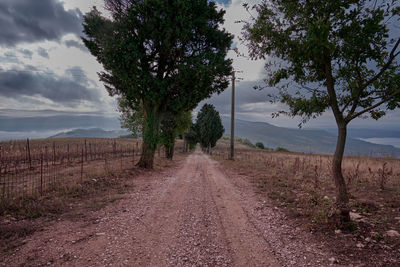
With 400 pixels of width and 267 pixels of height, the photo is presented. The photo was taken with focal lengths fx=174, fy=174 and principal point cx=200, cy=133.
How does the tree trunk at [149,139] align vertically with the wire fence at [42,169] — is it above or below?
above

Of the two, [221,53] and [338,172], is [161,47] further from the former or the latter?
[338,172]

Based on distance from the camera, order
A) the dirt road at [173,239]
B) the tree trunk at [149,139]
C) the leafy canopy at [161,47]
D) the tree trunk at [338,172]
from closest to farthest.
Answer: the dirt road at [173,239] < the tree trunk at [338,172] < the leafy canopy at [161,47] < the tree trunk at [149,139]

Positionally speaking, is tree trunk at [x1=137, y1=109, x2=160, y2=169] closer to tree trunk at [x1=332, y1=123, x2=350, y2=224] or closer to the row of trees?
the row of trees

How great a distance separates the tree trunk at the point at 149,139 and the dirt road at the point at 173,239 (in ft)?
24.0

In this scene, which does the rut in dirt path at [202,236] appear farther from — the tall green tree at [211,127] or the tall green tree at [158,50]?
the tall green tree at [211,127]

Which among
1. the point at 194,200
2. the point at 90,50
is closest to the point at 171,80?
the point at 90,50

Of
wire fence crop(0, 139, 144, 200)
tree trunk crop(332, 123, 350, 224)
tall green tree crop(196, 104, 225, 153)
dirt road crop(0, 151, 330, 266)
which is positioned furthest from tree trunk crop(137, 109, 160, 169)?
tall green tree crop(196, 104, 225, 153)

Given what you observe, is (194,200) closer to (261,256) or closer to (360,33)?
(261,256)

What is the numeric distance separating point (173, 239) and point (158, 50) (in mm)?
12202

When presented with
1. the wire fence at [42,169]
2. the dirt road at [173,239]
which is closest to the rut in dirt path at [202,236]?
the dirt road at [173,239]

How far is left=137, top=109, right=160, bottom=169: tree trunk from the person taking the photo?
1303 centimetres

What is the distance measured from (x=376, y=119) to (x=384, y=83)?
47.5 inches

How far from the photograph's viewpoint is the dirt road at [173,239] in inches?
121

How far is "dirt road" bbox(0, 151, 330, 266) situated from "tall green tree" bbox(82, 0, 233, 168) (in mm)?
8170
